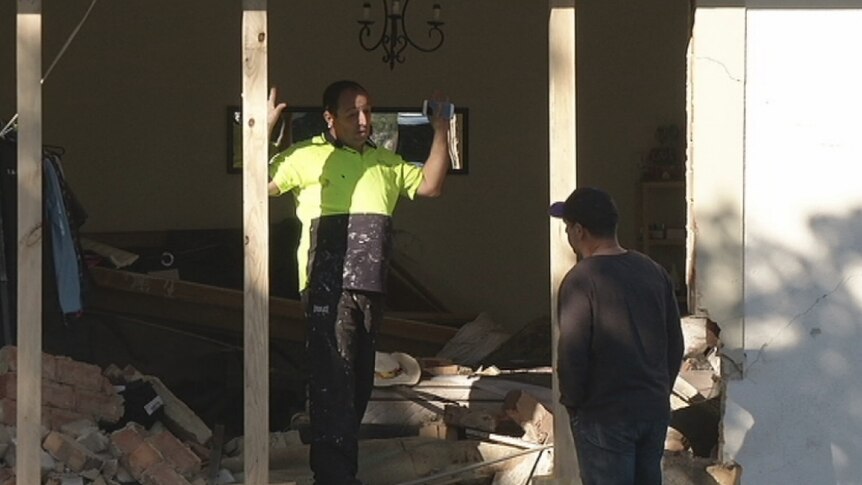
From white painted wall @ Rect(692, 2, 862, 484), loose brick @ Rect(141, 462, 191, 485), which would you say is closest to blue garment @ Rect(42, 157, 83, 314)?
loose brick @ Rect(141, 462, 191, 485)

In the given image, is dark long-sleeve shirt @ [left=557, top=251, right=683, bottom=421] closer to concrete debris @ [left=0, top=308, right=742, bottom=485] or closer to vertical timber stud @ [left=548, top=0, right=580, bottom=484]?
vertical timber stud @ [left=548, top=0, right=580, bottom=484]

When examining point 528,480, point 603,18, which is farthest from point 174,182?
point 528,480

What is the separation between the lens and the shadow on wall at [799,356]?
657cm

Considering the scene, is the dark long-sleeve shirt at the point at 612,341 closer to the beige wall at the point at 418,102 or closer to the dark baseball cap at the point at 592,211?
the dark baseball cap at the point at 592,211

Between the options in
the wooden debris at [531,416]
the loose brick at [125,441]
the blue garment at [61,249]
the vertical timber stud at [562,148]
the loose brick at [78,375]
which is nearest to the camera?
the vertical timber stud at [562,148]

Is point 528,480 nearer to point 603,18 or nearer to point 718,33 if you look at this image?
point 718,33

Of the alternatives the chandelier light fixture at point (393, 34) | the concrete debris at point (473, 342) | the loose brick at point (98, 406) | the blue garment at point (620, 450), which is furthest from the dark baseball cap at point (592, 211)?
the chandelier light fixture at point (393, 34)

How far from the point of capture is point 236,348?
31.8 ft

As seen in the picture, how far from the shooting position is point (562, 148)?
620cm

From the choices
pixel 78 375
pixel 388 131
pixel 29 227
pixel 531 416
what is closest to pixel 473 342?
pixel 388 131

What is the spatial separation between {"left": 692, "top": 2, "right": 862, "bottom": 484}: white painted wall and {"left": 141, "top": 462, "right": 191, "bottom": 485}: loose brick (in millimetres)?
2461

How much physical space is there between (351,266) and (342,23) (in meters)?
5.91

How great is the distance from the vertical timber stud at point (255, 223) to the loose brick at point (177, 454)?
83 cm

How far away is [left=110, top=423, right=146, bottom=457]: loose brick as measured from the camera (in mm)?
6742
